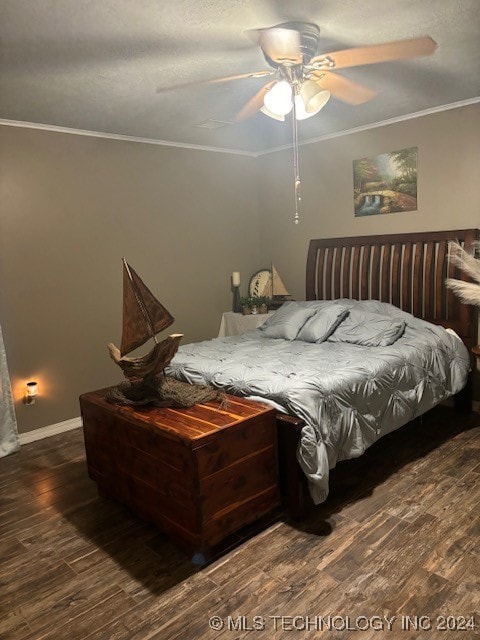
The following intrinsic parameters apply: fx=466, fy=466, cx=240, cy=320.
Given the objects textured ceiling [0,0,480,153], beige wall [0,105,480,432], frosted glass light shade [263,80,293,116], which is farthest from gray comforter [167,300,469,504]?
textured ceiling [0,0,480,153]

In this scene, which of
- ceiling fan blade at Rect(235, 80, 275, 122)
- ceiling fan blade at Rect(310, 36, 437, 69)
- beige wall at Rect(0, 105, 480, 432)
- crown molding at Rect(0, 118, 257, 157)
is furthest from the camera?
beige wall at Rect(0, 105, 480, 432)

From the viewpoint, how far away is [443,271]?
12.3ft

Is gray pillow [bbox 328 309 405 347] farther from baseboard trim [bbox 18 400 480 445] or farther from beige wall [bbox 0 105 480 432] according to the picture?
baseboard trim [bbox 18 400 480 445]

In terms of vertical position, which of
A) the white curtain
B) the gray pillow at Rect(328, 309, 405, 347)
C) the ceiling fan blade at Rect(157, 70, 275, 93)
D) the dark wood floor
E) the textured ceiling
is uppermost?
the textured ceiling

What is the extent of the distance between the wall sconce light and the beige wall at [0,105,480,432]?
5 cm

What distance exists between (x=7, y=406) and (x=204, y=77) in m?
2.66

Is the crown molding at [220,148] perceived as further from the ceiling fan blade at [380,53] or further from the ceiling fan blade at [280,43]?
the ceiling fan blade at [280,43]

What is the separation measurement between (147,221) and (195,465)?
9.08 ft

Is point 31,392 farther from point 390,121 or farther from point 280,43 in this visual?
point 390,121

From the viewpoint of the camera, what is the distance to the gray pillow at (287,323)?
377 centimetres

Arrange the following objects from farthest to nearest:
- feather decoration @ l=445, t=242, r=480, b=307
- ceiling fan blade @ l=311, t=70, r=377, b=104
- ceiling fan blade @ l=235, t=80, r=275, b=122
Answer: feather decoration @ l=445, t=242, r=480, b=307, ceiling fan blade @ l=235, t=80, r=275, b=122, ceiling fan blade @ l=311, t=70, r=377, b=104

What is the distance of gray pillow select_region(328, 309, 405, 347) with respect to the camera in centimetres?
333

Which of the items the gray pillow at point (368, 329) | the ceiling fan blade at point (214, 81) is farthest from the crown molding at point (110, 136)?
the gray pillow at point (368, 329)

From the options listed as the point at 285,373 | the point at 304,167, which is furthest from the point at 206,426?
the point at 304,167
